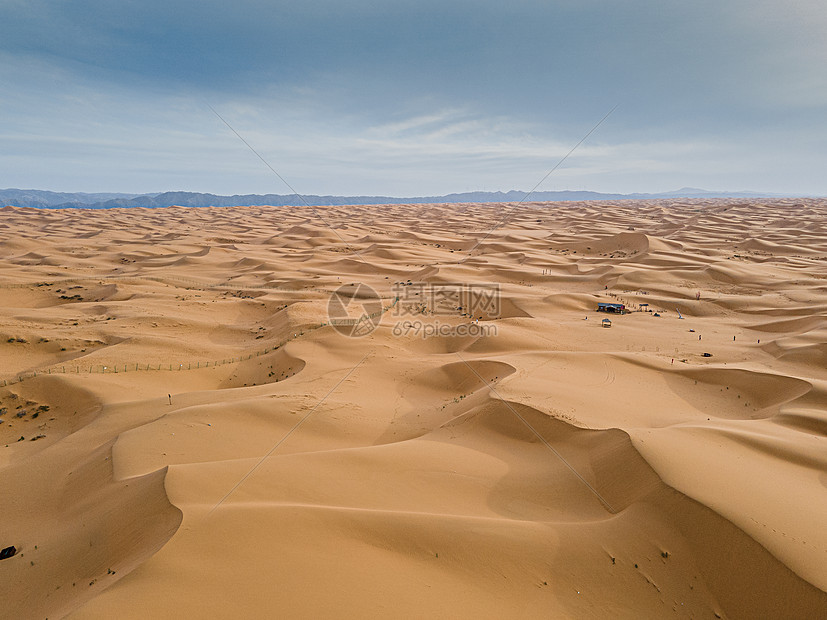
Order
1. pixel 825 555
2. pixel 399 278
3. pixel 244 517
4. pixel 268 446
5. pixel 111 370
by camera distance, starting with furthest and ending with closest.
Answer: pixel 399 278 → pixel 111 370 → pixel 268 446 → pixel 244 517 → pixel 825 555

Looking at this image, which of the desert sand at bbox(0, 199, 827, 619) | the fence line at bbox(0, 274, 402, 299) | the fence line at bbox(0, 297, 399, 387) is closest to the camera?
the desert sand at bbox(0, 199, 827, 619)

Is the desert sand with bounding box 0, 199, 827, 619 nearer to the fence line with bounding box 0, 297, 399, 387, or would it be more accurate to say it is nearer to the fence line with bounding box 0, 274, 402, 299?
the fence line with bounding box 0, 297, 399, 387

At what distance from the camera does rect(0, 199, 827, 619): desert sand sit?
4887 mm

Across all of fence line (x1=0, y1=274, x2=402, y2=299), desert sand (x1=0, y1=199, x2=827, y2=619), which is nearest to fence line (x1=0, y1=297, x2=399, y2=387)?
desert sand (x1=0, y1=199, x2=827, y2=619)

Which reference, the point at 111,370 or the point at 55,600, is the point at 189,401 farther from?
the point at 55,600

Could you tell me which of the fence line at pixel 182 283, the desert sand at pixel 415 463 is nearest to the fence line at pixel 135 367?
the desert sand at pixel 415 463

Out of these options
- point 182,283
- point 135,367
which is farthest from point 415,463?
point 182,283

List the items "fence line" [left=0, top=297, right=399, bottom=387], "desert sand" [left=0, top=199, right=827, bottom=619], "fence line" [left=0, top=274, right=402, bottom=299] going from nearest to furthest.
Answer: "desert sand" [left=0, top=199, right=827, bottom=619] → "fence line" [left=0, top=297, right=399, bottom=387] → "fence line" [left=0, top=274, right=402, bottom=299]

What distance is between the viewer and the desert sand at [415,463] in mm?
4887

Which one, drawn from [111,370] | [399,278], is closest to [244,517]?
[111,370]

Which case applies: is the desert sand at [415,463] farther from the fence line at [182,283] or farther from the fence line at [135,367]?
the fence line at [182,283]

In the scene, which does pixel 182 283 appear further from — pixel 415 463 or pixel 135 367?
pixel 415 463

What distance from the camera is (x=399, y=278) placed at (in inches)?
1310

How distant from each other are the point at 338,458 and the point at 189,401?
5.93 m
